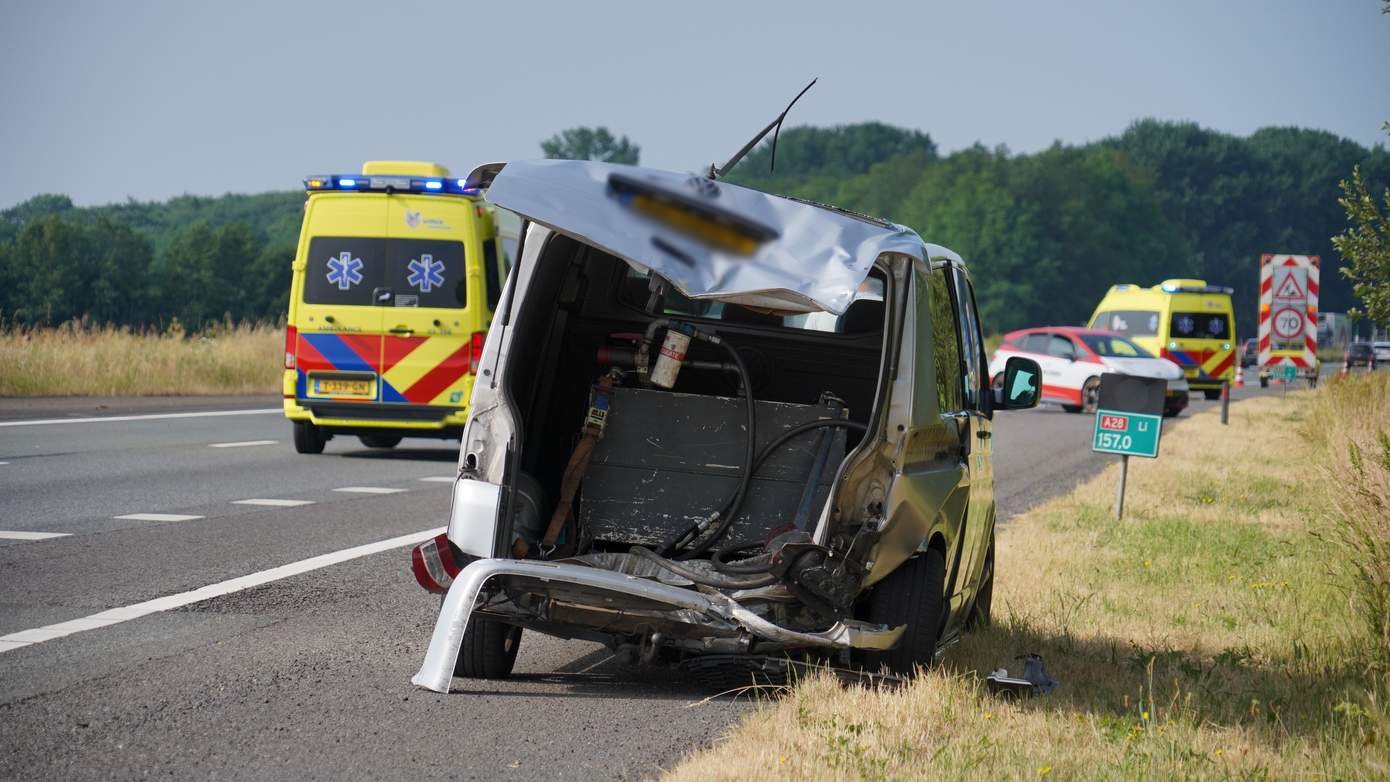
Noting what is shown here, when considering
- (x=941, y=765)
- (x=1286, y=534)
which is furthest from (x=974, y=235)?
(x=941, y=765)

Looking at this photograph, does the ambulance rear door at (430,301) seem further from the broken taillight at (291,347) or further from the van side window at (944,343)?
the van side window at (944,343)

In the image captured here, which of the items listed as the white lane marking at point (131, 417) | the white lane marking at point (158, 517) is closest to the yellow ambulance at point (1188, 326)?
the white lane marking at point (131, 417)

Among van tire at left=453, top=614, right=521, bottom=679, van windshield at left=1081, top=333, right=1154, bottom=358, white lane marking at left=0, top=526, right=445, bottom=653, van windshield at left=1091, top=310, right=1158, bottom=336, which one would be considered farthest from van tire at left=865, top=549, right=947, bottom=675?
van windshield at left=1091, top=310, right=1158, bottom=336

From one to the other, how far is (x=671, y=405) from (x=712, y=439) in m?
0.22

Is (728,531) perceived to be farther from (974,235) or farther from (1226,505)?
(974,235)

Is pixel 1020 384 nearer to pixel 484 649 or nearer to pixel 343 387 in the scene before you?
pixel 484 649

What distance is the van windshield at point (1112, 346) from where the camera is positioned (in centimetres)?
3256

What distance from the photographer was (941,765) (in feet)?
15.9

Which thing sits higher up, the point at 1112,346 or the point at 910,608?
the point at 1112,346

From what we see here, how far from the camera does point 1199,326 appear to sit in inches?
1516

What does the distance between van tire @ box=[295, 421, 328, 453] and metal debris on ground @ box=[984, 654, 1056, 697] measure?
12.3m

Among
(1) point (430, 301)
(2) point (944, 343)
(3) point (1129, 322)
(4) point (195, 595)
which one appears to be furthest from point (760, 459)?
(3) point (1129, 322)

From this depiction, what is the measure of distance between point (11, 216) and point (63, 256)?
39.2 ft

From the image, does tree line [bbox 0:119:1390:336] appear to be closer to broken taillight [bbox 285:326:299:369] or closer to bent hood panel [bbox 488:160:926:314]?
broken taillight [bbox 285:326:299:369]
